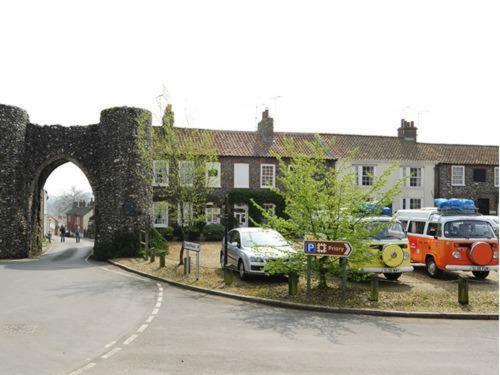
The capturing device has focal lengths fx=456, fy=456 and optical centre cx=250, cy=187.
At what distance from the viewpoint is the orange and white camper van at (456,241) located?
14.5 metres

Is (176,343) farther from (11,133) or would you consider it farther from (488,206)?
(488,206)

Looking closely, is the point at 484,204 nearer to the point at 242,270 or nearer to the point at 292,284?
the point at 242,270

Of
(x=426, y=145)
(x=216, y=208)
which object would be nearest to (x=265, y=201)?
(x=216, y=208)

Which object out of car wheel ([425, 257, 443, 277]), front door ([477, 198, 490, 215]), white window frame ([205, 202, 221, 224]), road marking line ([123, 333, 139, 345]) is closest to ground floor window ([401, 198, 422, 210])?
front door ([477, 198, 490, 215])

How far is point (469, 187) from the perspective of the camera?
39156mm

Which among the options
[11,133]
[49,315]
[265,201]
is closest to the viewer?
[49,315]

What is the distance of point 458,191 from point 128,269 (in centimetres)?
3065

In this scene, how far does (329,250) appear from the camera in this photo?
11.9 metres

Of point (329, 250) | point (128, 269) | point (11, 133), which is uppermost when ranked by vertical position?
point (11, 133)

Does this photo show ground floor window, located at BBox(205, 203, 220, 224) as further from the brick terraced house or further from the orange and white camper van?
the orange and white camper van

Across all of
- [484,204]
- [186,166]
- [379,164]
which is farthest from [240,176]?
[484,204]

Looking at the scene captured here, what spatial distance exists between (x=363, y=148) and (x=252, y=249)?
26.8 metres

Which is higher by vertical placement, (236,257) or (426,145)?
(426,145)

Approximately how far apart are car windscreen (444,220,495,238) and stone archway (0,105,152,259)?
1366 centimetres
